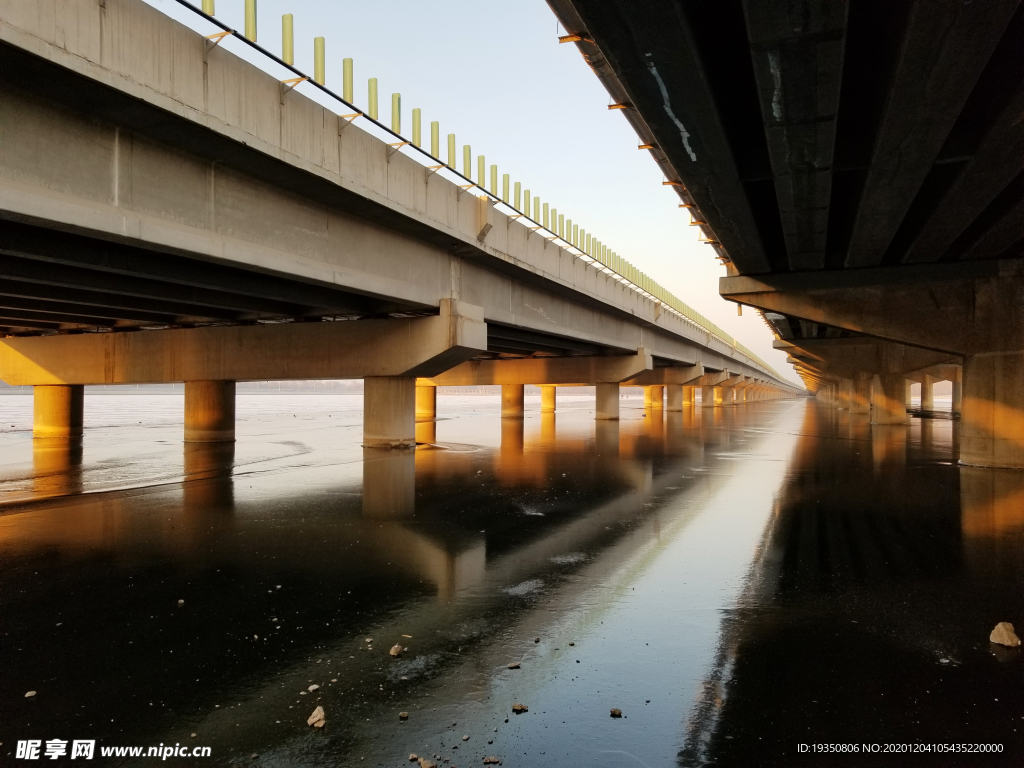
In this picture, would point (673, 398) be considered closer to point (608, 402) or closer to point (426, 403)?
point (608, 402)

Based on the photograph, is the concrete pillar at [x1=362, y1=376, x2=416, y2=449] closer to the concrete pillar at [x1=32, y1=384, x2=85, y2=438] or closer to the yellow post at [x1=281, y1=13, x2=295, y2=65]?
the yellow post at [x1=281, y1=13, x2=295, y2=65]

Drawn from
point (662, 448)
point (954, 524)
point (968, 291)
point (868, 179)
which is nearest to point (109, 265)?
point (868, 179)

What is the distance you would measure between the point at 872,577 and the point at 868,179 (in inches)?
282

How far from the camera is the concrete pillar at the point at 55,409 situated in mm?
26672

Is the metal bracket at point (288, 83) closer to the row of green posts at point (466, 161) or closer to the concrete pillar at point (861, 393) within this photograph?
the row of green posts at point (466, 161)

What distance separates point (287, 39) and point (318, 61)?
692 millimetres

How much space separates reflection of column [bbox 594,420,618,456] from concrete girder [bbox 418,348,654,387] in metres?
2.97

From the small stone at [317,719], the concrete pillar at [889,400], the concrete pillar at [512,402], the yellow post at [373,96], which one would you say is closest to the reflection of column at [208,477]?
the yellow post at [373,96]

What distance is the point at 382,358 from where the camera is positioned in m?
20.2

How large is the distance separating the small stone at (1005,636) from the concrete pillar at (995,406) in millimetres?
14341

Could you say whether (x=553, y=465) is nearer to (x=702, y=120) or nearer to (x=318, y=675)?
(x=702, y=120)

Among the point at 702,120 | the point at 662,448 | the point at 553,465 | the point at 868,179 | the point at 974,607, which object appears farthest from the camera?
the point at 662,448

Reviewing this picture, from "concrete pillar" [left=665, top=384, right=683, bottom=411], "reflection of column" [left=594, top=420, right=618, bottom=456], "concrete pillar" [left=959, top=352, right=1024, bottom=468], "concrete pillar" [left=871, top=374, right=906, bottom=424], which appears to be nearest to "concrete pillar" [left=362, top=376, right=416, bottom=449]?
"reflection of column" [left=594, top=420, right=618, bottom=456]

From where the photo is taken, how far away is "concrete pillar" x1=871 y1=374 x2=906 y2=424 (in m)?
40.3
